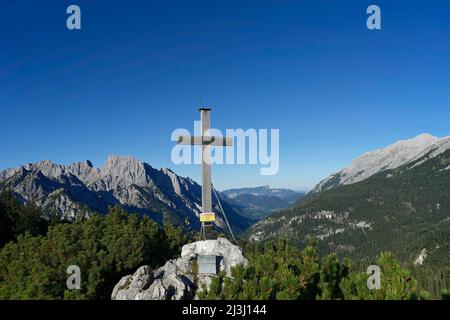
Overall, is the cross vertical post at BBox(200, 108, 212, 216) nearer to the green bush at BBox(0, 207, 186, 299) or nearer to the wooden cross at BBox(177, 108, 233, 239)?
the wooden cross at BBox(177, 108, 233, 239)

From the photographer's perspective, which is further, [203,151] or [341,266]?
[203,151]

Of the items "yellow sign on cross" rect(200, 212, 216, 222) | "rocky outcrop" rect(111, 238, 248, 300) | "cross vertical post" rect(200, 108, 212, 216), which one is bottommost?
"rocky outcrop" rect(111, 238, 248, 300)

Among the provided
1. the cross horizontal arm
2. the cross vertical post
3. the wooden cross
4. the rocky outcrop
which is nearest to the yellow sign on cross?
the wooden cross

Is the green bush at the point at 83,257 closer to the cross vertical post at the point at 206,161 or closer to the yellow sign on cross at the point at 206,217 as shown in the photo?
the yellow sign on cross at the point at 206,217
